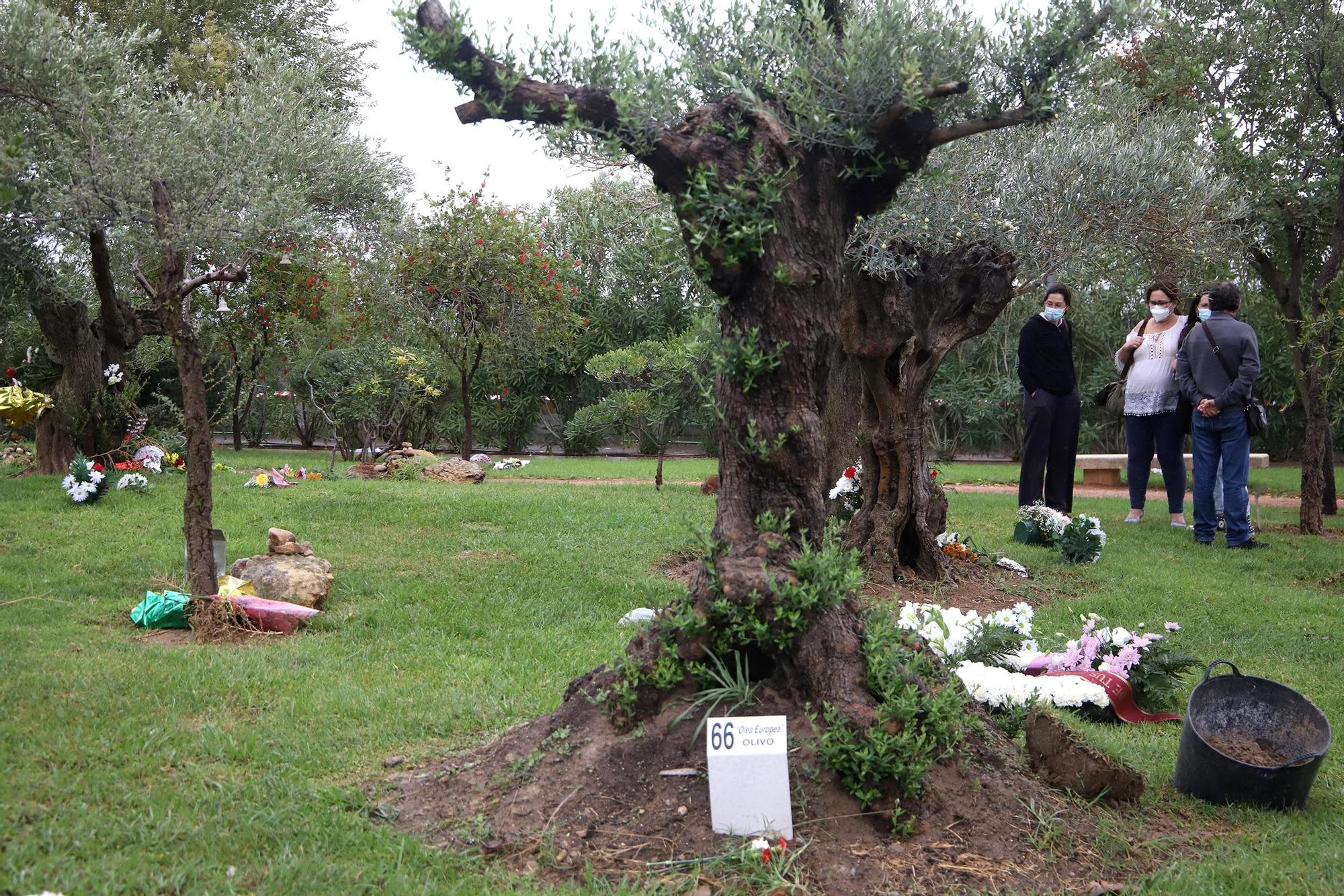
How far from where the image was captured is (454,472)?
14875mm

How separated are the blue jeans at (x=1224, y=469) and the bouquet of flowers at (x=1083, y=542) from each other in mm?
1597

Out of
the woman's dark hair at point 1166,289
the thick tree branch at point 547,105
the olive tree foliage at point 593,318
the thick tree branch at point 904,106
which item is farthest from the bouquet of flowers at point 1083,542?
the olive tree foliage at point 593,318

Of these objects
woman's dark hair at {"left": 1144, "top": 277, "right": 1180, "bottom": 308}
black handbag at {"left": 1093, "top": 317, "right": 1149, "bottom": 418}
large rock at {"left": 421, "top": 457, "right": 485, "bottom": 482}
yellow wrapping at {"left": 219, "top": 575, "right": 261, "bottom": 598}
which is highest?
woman's dark hair at {"left": 1144, "top": 277, "right": 1180, "bottom": 308}

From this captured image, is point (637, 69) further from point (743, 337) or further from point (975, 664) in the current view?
point (975, 664)

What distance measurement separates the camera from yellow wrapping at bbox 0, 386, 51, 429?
1177 centimetres

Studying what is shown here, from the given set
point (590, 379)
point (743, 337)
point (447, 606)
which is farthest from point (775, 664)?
point (590, 379)

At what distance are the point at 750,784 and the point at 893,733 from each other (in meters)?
0.53

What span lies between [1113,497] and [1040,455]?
5142 millimetres

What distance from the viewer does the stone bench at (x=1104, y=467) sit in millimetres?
15969

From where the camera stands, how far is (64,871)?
2.80m

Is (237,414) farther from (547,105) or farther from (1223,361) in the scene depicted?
(547,105)

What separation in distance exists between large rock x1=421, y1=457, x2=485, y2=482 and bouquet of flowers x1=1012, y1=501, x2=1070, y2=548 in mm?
7840

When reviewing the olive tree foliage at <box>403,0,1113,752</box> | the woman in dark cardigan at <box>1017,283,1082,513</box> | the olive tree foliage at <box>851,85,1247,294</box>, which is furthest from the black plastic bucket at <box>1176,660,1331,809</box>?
the woman in dark cardigan at <box>1017,283,1082,513</box>

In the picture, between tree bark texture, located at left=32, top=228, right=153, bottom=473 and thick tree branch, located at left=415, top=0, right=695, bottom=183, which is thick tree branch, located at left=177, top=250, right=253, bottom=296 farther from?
tree bark texture, located at left=32, top=228, right=153, bottom=473
